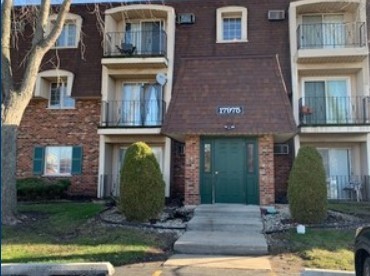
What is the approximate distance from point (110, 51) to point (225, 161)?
7.94m

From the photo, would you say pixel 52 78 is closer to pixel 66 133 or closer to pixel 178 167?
pixel 66 133

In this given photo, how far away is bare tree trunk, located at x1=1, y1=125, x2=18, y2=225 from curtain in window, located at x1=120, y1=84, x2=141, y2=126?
276 inches

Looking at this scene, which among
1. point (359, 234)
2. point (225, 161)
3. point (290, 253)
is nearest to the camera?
point (359, 234)

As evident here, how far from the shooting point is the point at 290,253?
8.73 metres

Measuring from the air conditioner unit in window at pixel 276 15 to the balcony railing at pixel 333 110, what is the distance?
3.82 m

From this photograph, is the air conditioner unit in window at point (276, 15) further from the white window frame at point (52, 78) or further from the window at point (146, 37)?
the white window frame at point (52, 78)

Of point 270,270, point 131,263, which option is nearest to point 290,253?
point 270,270

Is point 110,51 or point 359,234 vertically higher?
point 110,51

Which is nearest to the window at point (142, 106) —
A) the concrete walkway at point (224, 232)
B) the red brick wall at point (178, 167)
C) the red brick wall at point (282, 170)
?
the red brick wall at point (178, 167)

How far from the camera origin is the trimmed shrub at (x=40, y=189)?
55.2 ft

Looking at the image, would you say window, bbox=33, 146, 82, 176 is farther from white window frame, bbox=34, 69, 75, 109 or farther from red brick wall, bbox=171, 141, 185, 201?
red brick wall, bbox=171, 141, 185, 201

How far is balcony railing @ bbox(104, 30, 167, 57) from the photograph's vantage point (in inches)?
714

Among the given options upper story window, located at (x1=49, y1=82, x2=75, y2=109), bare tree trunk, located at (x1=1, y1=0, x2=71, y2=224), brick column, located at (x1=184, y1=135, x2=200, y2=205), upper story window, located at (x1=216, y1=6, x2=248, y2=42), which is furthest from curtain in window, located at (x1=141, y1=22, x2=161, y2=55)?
bare tree trunk, located at (x1=1, y1=0, x2=71, y2=224)

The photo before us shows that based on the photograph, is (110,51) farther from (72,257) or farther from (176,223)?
(72,257)
